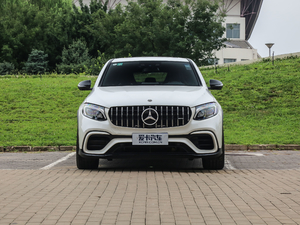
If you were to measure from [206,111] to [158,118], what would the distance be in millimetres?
745

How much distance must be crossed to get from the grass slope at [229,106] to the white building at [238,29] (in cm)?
2886

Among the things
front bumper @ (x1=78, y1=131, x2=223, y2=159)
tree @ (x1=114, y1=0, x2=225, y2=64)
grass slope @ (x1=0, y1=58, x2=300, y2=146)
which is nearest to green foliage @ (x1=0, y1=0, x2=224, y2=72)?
tree @ (x1=114, y1=0, x2=225, y2=64)

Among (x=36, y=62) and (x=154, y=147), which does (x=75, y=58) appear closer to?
(x=36, y=62)

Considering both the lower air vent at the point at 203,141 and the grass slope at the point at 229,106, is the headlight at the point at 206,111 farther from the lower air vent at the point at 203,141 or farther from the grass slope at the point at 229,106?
the grass slope at the point at 229,106

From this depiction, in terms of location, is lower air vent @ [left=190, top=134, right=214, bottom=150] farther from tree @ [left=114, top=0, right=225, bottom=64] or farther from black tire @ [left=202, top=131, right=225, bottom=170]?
tree @ [left=114, top=0, right=225, bottom=64]

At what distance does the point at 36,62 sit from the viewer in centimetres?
3850

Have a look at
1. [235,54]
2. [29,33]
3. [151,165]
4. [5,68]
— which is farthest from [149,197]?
[235,54]

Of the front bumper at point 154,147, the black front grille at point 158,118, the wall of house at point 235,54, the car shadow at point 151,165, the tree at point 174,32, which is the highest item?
the tree at point 174,32

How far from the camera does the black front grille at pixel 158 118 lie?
7.09 metres

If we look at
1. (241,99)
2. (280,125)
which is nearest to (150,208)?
(280,125)

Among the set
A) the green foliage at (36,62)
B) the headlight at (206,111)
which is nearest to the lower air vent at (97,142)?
the headlight at (206,111)

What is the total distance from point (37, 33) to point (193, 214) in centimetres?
3954

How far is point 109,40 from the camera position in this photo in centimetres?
4275

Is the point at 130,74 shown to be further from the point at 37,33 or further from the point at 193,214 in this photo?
the point at 37,33
